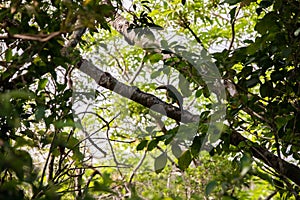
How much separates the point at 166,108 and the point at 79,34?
0.38m

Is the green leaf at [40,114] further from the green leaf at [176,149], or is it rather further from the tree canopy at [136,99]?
the green leaf at [176,149]

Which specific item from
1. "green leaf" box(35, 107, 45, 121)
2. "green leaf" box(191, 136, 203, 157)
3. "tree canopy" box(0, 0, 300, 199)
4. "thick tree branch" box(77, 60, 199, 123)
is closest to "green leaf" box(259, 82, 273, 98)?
"tree canopy" box(0, 0, 300, 199)

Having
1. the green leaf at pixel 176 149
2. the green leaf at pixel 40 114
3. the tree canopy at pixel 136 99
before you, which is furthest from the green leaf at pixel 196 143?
the green leaf at pixel 40 114

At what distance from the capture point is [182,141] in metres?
1.34

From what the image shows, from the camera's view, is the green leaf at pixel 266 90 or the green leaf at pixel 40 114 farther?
the green leaf at pixel 266 90

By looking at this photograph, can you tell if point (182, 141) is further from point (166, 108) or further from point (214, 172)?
point (214, 172)

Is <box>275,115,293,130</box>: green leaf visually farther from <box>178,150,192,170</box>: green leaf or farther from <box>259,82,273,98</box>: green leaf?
<box>178,150,192,170</box>: green leaf

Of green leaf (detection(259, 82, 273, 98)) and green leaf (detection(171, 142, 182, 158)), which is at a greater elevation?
green leaf (detection(259, 82, 273, 98))

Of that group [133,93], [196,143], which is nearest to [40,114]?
[196,143]

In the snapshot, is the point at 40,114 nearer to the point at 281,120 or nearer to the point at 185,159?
the point at 185,159

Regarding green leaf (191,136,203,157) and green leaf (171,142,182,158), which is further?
green leaf (171,142,182,158)

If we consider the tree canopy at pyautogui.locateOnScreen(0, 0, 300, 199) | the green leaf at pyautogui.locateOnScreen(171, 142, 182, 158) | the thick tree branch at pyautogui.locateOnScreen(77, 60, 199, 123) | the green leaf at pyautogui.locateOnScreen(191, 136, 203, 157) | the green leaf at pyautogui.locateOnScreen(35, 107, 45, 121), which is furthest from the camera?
the thick tree branch at pyautogui.locateOnScreen(77, 60, 199, 123)

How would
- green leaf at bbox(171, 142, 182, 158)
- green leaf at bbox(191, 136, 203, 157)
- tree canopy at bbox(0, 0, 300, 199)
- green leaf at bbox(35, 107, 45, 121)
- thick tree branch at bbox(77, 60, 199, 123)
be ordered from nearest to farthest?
tree canopy at bbox(0, 0, 300, 199)
green leaf at bbox(35, 107, 45, 121)
green leaf at bbox(191, 136, 203, 157)
green leaf at bbox(171, 142, 182, 158)
thick tree branch at bbox(77, 60, 199, 123)

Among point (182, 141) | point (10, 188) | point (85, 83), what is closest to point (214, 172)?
point (85, 83)
